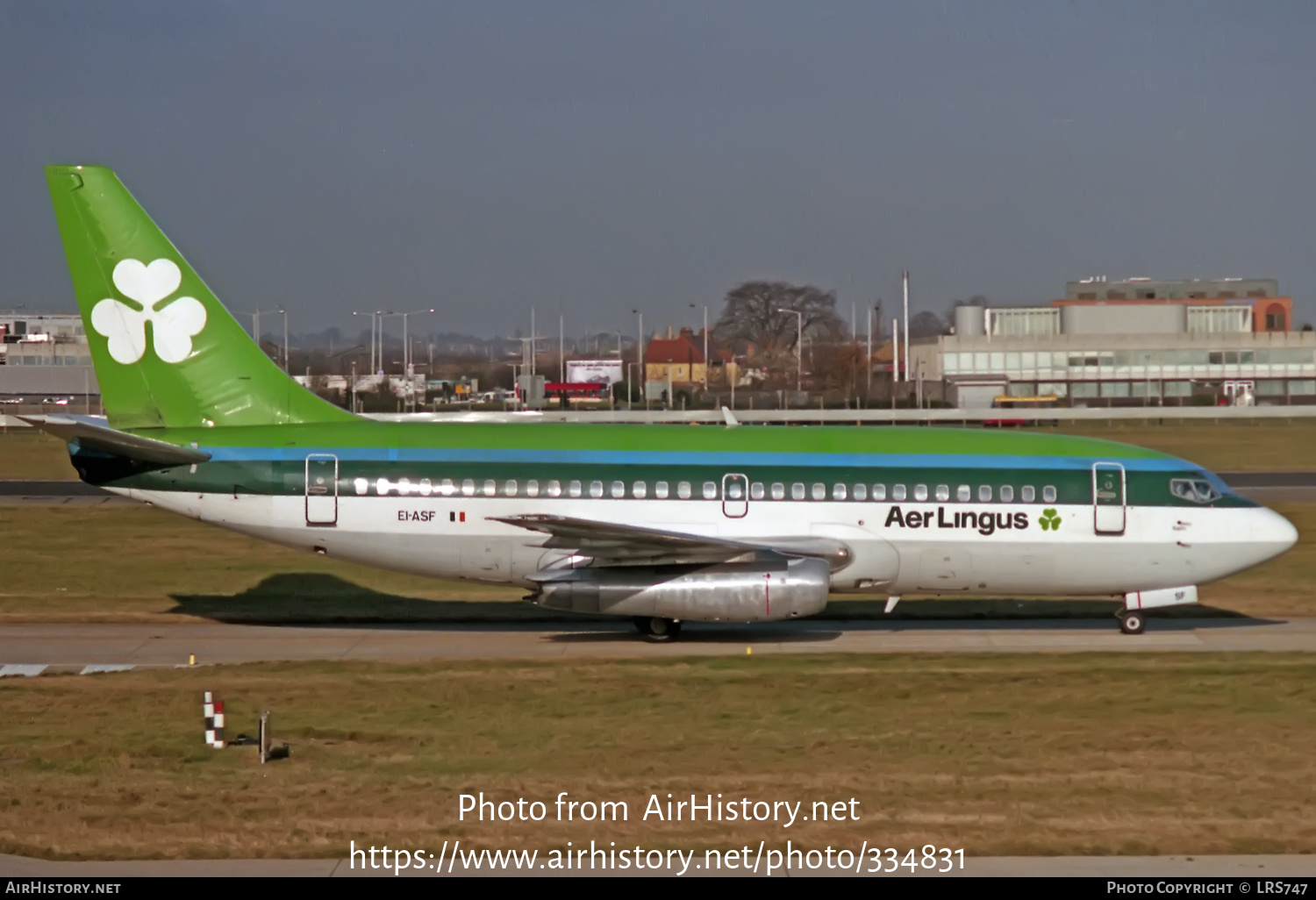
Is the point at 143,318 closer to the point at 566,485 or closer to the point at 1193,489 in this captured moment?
the point at 566,485

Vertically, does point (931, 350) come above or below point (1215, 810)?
above

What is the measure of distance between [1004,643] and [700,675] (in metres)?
6.17

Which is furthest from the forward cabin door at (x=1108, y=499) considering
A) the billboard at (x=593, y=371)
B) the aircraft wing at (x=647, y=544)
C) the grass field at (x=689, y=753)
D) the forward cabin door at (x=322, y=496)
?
the billboard at (x=593, y=371)

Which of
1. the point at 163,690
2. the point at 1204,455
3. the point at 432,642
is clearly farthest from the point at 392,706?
the point at 1204,455

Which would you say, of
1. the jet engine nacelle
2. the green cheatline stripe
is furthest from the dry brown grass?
the jet engine nacelle

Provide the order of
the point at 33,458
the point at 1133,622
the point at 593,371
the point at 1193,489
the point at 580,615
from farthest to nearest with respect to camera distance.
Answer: the point at 593,371 → the point at 33,458 → the point at 580,615 → the point at 1133,622 → the point at 1193,489

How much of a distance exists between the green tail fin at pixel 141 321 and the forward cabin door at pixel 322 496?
1669 mm

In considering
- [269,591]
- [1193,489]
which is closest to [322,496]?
[269,591]

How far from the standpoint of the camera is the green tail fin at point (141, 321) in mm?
24516

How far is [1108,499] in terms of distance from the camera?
2464 cm

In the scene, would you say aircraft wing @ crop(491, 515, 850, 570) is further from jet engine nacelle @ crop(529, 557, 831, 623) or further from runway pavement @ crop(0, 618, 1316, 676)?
runway pavement @ crop(0, 618, 1316, 676)

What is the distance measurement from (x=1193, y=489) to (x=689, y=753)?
1240cm
